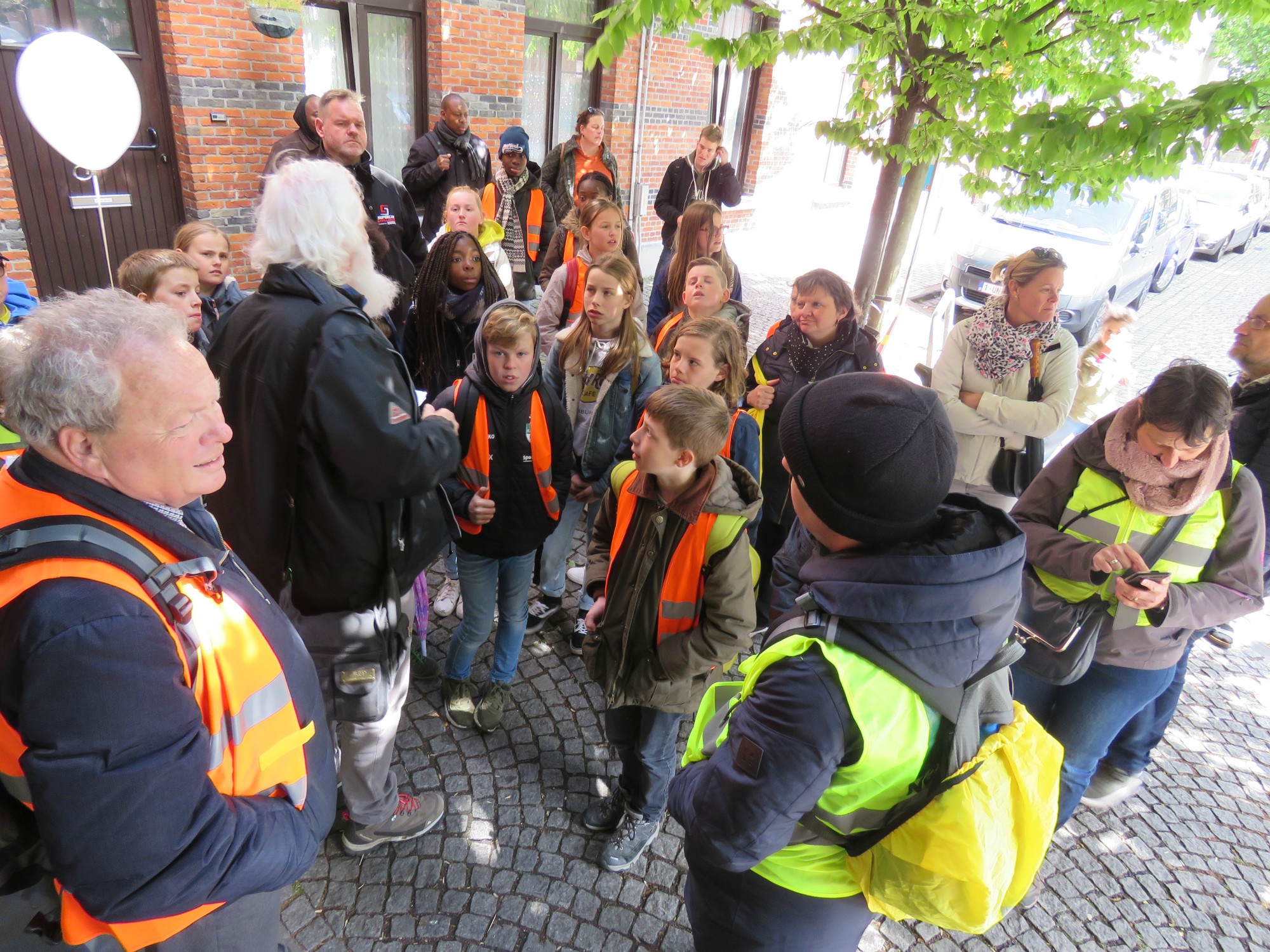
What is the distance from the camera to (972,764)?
1349mm

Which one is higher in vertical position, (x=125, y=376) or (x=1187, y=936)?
(x=125, y=376)

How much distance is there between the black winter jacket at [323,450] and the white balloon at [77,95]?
3631 millimetres

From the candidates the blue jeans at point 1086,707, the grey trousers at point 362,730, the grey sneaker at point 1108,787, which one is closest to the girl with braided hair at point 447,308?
the grey trousers at point 362,730

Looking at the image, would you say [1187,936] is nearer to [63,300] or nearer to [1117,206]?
[63,300]

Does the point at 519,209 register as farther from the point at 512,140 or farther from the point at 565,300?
the point at 565,300

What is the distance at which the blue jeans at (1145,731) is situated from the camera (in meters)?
2.86

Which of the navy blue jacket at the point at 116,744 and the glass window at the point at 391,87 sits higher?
the glass window at the point at 391,87

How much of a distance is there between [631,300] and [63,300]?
2.43m

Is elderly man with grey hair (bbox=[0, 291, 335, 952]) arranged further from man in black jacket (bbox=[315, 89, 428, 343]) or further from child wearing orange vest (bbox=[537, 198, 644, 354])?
man in black jacket (bbox=[315, 89, 428, 343])

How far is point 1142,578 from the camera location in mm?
2273

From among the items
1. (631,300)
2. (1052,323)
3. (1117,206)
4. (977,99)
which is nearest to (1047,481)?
(1052,323)

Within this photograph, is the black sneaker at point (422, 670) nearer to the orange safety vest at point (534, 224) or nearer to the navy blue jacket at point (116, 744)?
the navy blue jacket at point (116, 744)

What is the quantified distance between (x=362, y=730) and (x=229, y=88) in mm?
5853

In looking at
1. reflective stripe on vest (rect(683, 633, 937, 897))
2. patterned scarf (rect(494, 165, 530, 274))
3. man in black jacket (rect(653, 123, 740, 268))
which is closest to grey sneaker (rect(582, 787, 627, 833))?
reflective stripe on vest (rect(683, 633, 937, 897))
